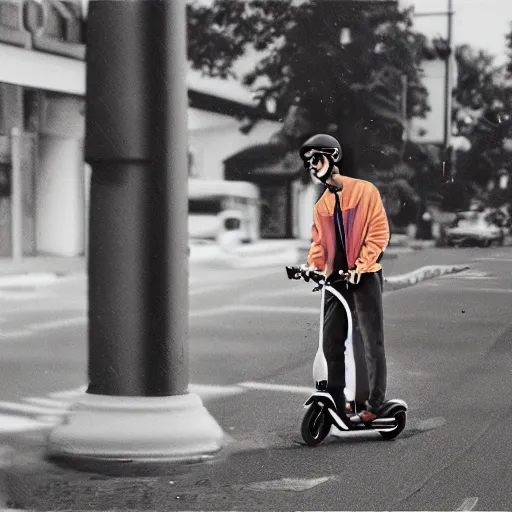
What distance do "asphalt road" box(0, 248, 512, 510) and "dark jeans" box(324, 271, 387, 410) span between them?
5.3 inches

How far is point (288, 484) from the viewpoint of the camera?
4.41 m

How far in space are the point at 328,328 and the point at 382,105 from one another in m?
1.16

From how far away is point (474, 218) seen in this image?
5.25 meters

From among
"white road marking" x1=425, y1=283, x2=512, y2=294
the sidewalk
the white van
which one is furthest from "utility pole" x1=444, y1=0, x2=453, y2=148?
the white van

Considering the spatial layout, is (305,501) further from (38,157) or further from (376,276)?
(38,157)

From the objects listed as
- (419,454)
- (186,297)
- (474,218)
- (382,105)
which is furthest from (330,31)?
(419,454)

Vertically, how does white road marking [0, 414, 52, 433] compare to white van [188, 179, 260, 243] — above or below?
below

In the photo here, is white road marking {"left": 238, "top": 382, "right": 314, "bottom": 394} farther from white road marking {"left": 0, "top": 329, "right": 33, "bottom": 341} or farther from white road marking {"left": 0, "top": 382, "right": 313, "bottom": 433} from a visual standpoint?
white road marking {"left": 0, "top": 329, "right": 33, "bottom": 341}

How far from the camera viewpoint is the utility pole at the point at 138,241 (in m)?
4.85

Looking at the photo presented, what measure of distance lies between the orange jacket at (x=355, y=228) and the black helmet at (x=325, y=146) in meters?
0.12

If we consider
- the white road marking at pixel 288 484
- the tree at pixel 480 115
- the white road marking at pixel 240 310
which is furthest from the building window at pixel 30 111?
the white road marking at pixel 288 484

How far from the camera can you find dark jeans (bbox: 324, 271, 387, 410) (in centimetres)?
466

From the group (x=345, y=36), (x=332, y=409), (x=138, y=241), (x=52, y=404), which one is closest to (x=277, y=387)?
(x=332, y=409)

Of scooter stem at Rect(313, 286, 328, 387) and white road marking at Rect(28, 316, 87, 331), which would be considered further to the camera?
white road marking at Rect(28, 316, 87, 331)
